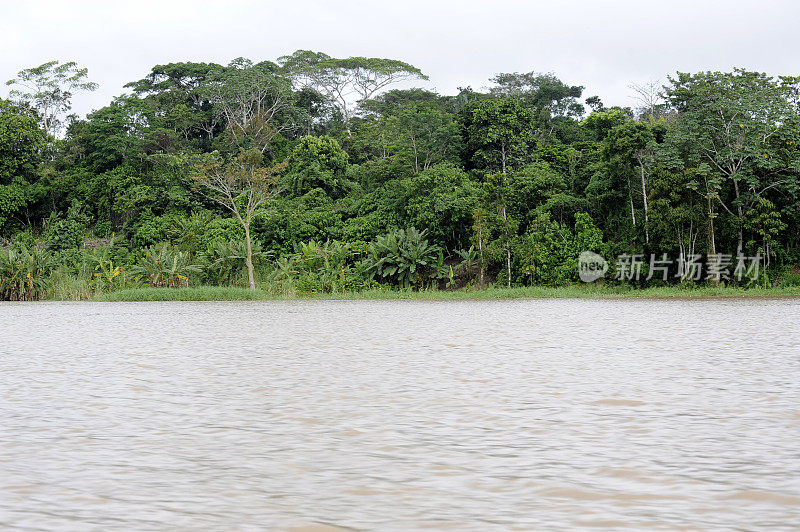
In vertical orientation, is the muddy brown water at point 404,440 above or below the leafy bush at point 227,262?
below

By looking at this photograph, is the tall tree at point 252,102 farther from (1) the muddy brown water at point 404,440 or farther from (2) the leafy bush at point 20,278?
(1) the muddy brown water at point 404,440

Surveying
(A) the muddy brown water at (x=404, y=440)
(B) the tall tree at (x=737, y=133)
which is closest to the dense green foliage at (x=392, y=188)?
(B) the tall tree at (x=737, y=133)

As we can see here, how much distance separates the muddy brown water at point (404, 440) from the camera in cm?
189

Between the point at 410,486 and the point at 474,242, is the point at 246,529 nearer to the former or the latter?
the point at 410,486

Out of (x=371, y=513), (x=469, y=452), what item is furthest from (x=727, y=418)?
(x=371, y=513)

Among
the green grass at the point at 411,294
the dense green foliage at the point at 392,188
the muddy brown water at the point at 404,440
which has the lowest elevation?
the muddy brown water at the point at 404,440

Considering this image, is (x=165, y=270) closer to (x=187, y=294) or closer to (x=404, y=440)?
(x=187, y=294)

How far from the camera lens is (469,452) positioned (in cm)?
254

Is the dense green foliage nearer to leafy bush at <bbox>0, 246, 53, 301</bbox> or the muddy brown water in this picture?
leafy bush at <bbox>0, 246, 53, 301</bbox>

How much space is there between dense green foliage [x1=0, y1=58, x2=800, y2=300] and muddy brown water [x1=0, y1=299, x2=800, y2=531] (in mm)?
15405

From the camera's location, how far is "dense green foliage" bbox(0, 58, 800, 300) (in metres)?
19.3

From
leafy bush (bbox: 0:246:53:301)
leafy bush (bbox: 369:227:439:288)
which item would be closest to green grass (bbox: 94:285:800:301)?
leafy bush (bbox: 369:227:439:288)

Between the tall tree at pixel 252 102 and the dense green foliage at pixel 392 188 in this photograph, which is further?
the tall tree at pixel 252 102

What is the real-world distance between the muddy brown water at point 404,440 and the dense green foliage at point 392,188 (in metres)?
15.4
